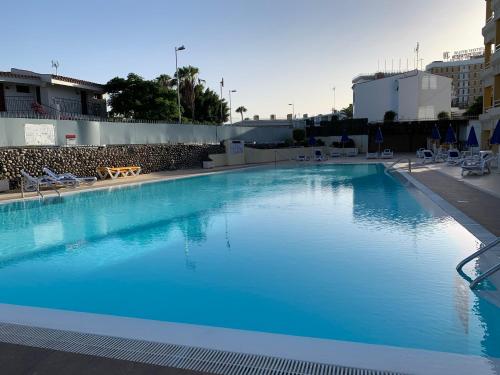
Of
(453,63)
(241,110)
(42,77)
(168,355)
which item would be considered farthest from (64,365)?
(453,63)

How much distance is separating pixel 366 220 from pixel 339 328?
5.66 metres

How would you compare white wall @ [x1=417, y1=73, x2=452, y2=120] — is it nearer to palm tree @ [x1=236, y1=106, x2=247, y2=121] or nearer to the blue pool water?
the blue pool water

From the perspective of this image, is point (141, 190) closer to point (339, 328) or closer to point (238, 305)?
point (238, 305)

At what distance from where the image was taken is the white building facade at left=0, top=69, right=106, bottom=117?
23609 millimetres

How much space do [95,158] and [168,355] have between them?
59.0 ft

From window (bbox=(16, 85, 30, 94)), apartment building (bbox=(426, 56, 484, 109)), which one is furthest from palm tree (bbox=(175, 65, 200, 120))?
apartment building (bbox=(426, 56, 484, 109))

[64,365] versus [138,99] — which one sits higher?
[138,99]

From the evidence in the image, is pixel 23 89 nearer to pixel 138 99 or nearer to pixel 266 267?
pixel 138 99

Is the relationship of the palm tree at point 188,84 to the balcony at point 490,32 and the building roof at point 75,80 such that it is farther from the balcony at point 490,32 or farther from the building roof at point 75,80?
the balcony at point 490,32

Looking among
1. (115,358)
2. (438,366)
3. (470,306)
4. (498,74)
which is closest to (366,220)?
(470,306)

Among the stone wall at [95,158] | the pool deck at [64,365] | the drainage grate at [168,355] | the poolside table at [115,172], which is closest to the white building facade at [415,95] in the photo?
the stone wall at [95,158]

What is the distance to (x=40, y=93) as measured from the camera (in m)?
25.4

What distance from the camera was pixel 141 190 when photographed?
16.9 meters

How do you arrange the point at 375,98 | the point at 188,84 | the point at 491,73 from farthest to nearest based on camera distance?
the point at 375,98 < the point at 188,84 < the point at 491,73
